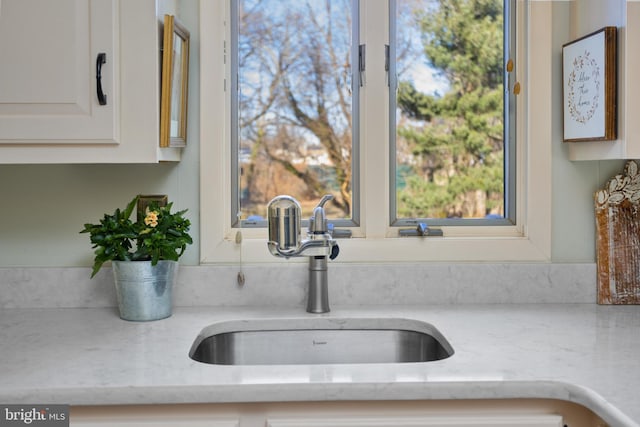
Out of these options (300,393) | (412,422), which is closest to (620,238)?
(412,422)

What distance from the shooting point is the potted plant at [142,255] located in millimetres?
1812

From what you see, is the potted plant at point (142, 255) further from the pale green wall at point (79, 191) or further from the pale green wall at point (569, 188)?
the pale green wall at point (569, 188)

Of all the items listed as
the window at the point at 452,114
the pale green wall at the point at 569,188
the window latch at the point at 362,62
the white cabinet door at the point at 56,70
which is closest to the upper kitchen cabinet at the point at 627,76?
the pale green wall at the point at 569,188

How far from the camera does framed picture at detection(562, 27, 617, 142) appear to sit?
1.77m

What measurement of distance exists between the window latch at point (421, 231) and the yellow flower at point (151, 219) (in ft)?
2.38

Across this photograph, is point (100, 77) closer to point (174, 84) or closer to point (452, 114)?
point (174, 84)

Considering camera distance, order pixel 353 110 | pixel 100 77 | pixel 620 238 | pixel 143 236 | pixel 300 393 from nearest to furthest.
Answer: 1. pixel 300 393
2. pixel 100 77
3. pixel 143 236
4. pixel 620 238
5. pixel 353 110

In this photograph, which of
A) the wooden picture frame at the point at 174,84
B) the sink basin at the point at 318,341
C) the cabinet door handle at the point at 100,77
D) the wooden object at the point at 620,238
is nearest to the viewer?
the cabinet door handle at the point at 100,77

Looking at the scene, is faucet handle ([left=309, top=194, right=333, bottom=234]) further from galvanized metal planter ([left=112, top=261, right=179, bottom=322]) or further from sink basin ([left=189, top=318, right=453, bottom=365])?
galvanized metal planter ([left=112, top=261, right=179, bottom=322])

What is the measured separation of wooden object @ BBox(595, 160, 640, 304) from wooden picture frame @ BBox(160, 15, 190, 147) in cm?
122

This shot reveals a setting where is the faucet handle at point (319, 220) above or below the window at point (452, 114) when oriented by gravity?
below

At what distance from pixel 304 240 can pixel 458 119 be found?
0.67 metres

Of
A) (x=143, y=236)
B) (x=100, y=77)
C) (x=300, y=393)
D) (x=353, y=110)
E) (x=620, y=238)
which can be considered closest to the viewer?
(x=300, y=393)

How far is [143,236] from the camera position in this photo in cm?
181
